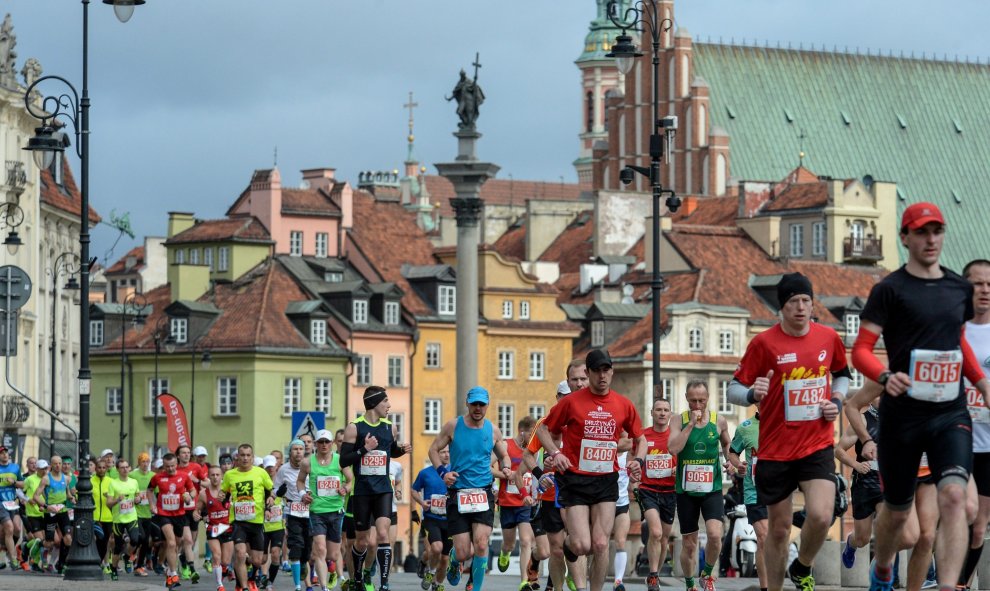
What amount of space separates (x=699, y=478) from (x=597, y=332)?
2937 inches

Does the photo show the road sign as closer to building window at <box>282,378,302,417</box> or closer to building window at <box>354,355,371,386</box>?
building window at <box>282,378,302,417</box>

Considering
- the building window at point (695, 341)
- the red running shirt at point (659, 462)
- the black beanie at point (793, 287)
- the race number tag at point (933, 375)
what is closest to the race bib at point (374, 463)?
the red running shirt at point (659, 462)

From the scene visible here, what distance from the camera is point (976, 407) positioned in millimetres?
16109

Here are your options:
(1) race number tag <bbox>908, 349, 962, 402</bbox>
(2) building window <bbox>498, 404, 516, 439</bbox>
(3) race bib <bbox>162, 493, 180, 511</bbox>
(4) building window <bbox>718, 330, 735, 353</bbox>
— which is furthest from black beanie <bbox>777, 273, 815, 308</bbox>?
(4) building window <bbox>718, 330, 735, 353</bbox>

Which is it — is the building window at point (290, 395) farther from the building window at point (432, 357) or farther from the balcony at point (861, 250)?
the balcony at point (861, 250)

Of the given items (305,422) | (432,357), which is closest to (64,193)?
(432,357)

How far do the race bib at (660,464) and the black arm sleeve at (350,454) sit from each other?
265 cm

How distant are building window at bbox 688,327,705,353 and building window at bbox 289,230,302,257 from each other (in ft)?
53.4

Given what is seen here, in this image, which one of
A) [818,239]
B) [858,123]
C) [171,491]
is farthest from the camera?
[858,123]

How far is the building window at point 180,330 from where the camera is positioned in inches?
3548

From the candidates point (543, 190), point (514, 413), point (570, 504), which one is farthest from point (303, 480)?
point (543, 190)

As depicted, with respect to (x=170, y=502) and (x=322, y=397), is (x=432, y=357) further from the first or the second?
(x=170, y=502)

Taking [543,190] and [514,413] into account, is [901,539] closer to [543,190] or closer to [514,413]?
[514,413]

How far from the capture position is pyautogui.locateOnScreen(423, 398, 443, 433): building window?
91.9 metres
